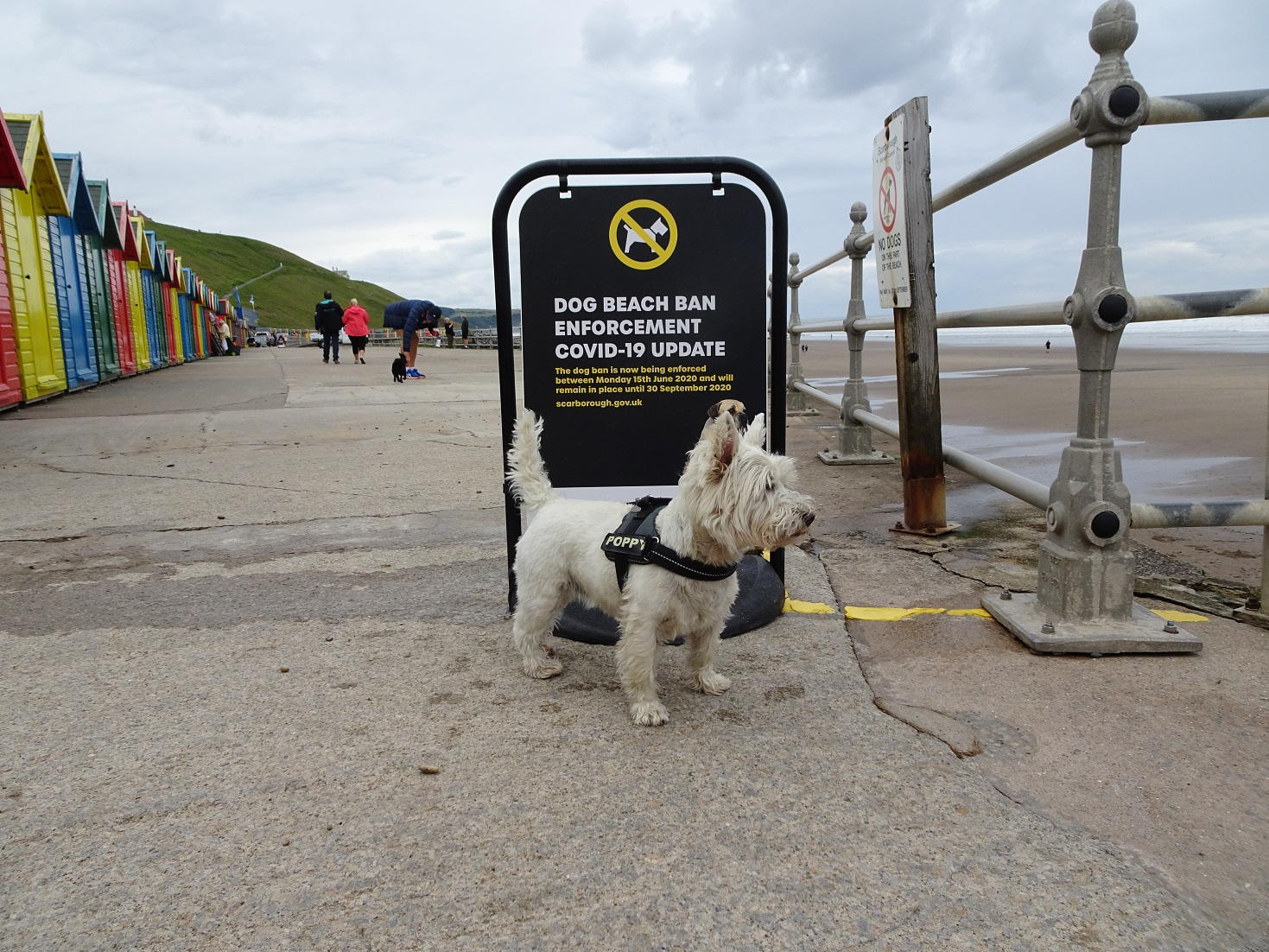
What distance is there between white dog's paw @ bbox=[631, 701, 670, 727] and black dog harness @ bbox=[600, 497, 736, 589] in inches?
16.4

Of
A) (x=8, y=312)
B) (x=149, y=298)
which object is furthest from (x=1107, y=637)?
(x=149, y=298)

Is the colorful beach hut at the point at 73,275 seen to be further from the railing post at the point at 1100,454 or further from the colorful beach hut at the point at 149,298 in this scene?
the railing post at the point at 1100,454

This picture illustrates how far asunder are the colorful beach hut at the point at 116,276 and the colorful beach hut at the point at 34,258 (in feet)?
17.1

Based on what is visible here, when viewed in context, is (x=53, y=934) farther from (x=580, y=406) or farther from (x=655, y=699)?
(x=580, y=406)

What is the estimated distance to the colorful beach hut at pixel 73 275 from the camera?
15898mm

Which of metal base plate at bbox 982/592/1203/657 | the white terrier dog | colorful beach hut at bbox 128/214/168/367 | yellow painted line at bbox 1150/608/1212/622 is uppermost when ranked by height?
colorful beach hut at bbox 128/214/168/367

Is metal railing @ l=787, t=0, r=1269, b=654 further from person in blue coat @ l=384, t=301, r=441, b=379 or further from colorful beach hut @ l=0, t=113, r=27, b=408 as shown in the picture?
person in blue coat @ l=384, t=301, r=441, b=379

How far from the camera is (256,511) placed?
6.09m

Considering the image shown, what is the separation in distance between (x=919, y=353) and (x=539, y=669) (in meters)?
2.91


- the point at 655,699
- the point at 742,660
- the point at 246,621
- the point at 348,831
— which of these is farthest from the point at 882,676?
the point at 246,621

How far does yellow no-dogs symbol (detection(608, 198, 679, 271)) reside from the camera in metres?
3.78

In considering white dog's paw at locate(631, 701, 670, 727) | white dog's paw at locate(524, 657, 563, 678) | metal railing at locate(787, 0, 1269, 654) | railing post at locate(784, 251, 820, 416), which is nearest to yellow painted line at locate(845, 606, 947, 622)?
metal railing at locate(787, 0, 1269, 654)

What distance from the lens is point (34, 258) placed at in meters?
14.4

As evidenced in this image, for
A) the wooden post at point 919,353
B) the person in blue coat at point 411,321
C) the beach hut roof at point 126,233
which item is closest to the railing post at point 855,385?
the wooden post at point 919,353
